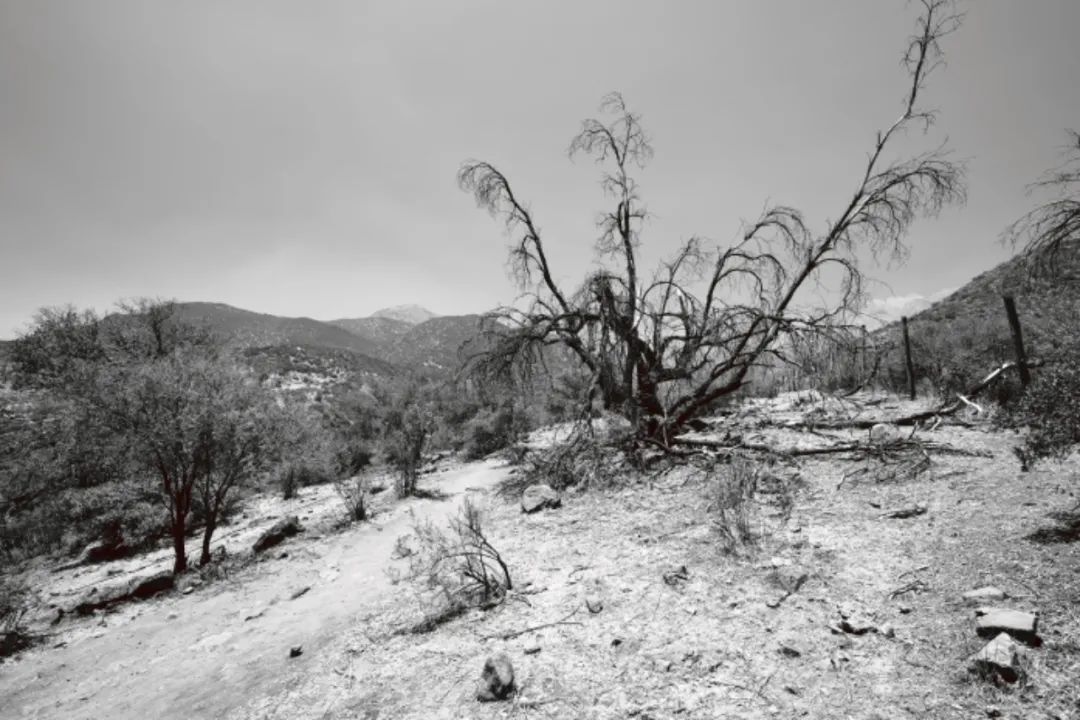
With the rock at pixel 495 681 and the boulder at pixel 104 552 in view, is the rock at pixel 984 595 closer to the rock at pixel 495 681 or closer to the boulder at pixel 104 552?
the rock at pixel 495 681

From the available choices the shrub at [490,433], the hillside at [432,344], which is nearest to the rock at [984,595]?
the shrub at [490,433]

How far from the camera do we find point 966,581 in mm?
3457

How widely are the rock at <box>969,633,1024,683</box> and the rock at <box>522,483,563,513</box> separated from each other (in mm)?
5548

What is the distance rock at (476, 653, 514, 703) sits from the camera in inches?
123

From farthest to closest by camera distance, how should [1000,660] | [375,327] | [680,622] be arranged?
[375,327], [680,622], [1000,660]

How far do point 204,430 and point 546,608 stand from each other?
7.04 m

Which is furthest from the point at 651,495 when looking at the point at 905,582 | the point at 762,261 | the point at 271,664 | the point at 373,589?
the point at 762,261

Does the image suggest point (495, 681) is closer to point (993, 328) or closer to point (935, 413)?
point (935, 413)

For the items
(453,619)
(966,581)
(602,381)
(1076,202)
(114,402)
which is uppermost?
(1076,202)

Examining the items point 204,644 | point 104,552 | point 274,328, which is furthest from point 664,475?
point 274,328

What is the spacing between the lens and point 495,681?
316cm

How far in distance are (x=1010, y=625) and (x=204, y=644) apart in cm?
755

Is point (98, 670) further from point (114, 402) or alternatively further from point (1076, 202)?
point (1076, 202)

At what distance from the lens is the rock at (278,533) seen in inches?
349
